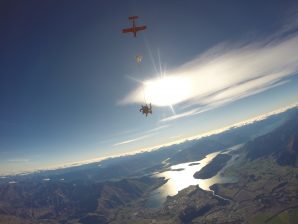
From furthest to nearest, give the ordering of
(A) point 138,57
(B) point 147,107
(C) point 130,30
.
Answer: (B) point 147,107 < (C) point 130,30 < (A) point 138,57

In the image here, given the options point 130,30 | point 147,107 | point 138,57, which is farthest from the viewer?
point 147,107

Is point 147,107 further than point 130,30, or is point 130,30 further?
point 147,107

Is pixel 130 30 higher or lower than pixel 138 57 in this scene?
higher

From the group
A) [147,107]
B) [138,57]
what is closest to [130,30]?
[138,57]

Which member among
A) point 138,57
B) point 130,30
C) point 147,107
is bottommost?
point 147,107

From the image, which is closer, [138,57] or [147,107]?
[138,57]

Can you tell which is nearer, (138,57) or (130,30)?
(138,57)

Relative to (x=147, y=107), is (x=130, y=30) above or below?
above

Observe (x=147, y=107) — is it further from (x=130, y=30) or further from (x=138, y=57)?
(x=130, y=30)
